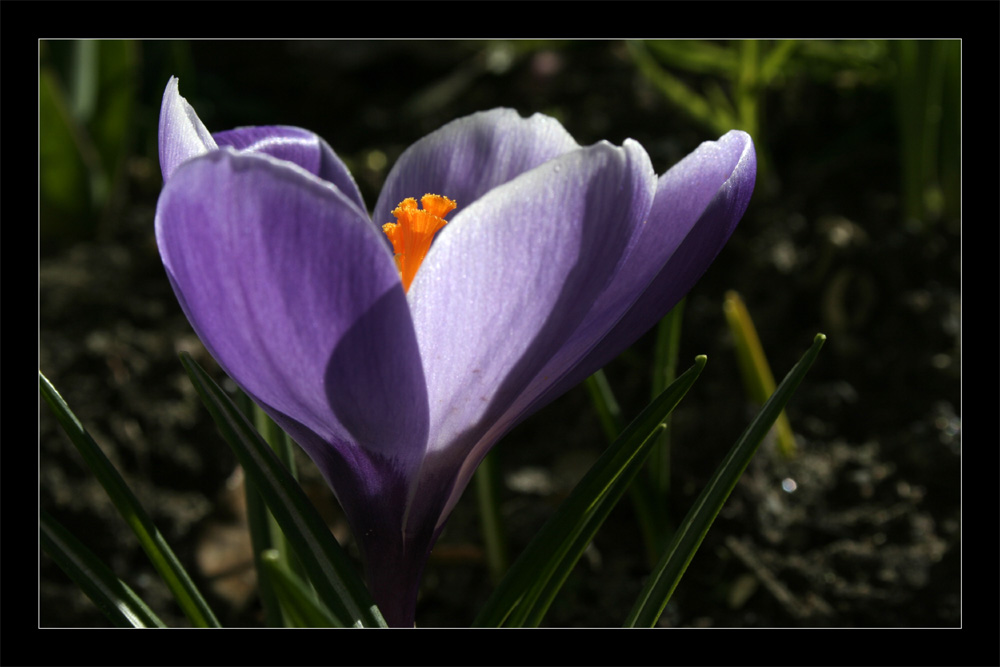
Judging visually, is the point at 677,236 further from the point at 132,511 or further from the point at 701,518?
the point at 132,511

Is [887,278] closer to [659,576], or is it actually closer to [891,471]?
[891,471]

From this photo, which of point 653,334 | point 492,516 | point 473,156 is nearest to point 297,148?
point 473,156

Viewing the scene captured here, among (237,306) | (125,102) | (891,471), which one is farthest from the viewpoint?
(125,102)

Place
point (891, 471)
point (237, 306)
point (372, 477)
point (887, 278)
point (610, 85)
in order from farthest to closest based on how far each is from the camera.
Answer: point (610, 85)
point (887, 278)
point (891, 471)
point (372, 477)
point (237, 306)

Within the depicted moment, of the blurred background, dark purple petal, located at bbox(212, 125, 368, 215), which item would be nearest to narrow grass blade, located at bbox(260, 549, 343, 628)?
dark purple petal, located at bbox(212, 125, 368, 215)

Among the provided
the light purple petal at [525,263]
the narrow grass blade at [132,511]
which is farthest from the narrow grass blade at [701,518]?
the narrow grass blade at [132,511]

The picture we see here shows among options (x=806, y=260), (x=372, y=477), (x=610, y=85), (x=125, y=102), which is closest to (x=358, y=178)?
(x=125, y=102)

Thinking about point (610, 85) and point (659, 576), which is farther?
point (610, 85)

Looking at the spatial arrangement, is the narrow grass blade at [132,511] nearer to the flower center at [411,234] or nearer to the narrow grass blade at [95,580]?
the narrow grass blade at [95,580]
